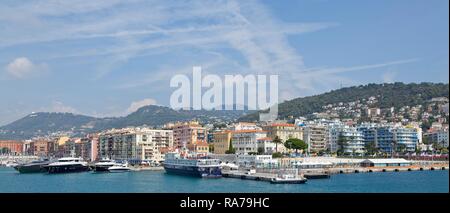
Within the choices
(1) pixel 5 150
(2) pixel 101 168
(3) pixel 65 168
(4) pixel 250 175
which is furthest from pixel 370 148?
(1) pixel 5 150

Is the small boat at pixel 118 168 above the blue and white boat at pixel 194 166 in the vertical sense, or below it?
below

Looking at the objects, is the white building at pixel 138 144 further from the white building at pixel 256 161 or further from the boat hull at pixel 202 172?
the boat hull at pixel 202 172

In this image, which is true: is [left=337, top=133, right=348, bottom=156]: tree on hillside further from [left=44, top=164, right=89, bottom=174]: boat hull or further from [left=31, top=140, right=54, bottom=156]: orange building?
[left=31, top=140, right=54, bottom=156]: orange building

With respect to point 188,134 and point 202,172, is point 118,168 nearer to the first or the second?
point 202,172

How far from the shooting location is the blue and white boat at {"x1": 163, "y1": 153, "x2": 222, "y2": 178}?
52.2ft

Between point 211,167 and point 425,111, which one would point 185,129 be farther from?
point 425,111

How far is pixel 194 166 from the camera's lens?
53.5 ft

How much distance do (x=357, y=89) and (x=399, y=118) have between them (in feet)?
31.6


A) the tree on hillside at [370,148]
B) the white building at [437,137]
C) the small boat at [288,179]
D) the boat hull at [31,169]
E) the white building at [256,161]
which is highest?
the white building at [437,137]

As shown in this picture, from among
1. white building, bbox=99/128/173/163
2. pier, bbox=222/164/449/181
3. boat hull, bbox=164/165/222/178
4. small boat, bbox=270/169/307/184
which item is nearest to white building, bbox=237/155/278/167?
pier, bbox=222/164/449/181

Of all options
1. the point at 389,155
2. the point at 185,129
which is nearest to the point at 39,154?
the point at 185,129

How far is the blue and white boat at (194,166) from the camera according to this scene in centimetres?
1591

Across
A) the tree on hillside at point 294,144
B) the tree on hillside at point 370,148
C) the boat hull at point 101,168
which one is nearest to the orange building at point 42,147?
the boat hull at point 101,168

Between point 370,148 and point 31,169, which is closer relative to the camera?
point 31,169
